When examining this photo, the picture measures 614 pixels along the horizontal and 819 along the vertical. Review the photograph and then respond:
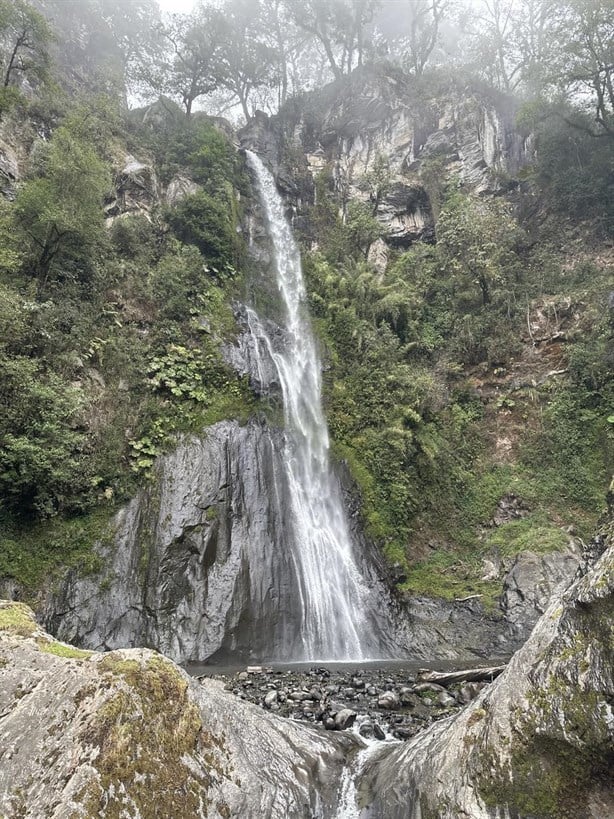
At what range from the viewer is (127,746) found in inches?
102

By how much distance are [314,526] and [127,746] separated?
35.2ft

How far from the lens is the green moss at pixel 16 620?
354 centimetres

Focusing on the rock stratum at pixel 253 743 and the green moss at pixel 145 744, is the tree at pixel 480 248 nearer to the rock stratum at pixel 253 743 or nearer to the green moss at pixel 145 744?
the rock stratum at pixel 253 743

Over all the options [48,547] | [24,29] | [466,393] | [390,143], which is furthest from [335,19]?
[48,547]

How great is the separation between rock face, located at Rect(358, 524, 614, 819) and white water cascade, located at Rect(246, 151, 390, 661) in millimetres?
7973

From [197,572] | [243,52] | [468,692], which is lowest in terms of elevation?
[468,692]

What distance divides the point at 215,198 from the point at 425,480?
53.2ft

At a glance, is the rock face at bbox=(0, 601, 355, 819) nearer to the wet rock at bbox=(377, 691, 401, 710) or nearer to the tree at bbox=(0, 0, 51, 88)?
the wet rock at bbox=(377, 691, 401, 710)

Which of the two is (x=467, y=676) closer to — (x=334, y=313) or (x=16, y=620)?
(x=16, y=620)

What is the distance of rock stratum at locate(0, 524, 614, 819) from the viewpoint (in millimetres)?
2359

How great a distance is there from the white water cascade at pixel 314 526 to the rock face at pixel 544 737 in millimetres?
7973

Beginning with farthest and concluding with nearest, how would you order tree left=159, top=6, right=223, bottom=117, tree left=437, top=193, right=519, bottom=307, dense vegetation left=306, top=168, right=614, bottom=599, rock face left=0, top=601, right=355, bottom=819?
tree left=159, top=6, right=223, bottom=117
tree left=437, top=193, right=519, bottom=307
dense vegetation left=306, top=168, right=614, bottom=599
rock face left=0, top=601, right=355, bottom=819

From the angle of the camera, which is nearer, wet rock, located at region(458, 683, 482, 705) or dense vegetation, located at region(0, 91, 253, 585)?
wet rock, located at region(458, 683, 482, 705)

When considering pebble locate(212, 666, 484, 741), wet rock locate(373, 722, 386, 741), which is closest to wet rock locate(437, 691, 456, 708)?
pebble locate(212, 666, 484, 741)
